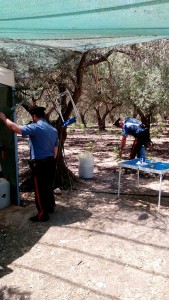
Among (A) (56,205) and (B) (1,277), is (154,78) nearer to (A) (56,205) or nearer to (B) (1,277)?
(A) (56,205)

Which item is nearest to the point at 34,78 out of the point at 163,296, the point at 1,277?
the point at 1,277

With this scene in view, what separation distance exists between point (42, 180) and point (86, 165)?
3004mm

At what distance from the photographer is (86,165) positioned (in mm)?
8109

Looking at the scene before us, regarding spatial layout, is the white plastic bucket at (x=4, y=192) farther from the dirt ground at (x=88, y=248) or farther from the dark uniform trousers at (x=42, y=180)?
the dark uniform trousers at (x=42, y=180)

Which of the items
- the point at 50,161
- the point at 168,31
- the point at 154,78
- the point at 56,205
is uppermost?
the point at 168,31

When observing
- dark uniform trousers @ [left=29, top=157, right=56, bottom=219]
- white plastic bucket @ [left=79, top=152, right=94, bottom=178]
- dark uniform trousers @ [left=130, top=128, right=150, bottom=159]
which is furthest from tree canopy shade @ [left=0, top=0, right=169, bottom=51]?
dark uniform trousers @ [left=130, top=128, right=150, bottom=159]

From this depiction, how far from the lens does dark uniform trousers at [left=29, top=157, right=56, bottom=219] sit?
5148 millimetres

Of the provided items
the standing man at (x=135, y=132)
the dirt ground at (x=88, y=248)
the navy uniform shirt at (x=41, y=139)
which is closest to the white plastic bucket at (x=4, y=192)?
the dirt ground at (x=88, y=248)

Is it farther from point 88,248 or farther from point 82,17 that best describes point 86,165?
point 82,17

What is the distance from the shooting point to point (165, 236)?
466 cm

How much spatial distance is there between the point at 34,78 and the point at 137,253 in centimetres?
446

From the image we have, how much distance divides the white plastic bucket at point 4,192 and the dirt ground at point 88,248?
174 millimetres

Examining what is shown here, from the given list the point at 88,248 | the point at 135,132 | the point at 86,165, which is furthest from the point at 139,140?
the point at 88,248

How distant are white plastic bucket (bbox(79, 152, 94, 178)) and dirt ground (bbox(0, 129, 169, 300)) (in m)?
1.14
